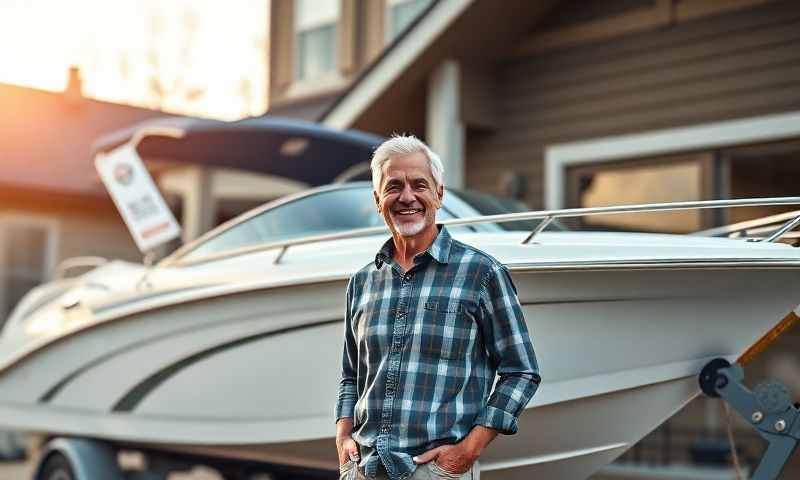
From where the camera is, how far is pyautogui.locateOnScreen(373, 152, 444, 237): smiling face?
105 inches

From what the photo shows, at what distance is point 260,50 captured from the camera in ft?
84.8

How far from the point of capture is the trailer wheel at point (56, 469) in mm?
5441

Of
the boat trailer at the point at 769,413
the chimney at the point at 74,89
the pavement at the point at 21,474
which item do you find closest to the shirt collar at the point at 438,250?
the boat trailer at the point at 769,413

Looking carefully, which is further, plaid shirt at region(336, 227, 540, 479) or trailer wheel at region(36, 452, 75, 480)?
trailer wheel at region(36, 452, 75, 480)

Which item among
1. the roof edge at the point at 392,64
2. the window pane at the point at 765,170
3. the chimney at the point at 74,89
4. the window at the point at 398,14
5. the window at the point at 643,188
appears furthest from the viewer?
the chimney at the point at 74,89

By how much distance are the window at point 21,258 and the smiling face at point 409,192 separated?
37.1 feet

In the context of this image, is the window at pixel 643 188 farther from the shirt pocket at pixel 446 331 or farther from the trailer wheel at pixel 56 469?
the shirt pocket at pixel 446 331

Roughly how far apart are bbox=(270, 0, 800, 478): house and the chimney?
7439 mm

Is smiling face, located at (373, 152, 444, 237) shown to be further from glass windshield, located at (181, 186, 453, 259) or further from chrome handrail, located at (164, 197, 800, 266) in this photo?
glass windshield, located at (181, 186, 453, 259)

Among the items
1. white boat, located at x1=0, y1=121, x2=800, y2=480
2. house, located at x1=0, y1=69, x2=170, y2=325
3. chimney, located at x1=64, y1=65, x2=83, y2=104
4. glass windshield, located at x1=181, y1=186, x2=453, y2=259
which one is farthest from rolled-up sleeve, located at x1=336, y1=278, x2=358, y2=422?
chimney, located at x1=64, y1=65, x2=83, y2=104

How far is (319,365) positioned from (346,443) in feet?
5.12

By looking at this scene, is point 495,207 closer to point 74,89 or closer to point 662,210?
point 662,210

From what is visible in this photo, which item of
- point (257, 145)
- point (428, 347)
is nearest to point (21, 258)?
point (257, 145)

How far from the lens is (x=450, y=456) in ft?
8.37
